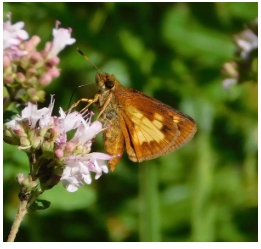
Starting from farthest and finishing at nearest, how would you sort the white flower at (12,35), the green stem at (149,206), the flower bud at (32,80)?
the green stem at (149,206), the flower bud at (32,80), the white flower at (12,35)

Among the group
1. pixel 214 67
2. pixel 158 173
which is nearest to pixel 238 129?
pixel 214 67

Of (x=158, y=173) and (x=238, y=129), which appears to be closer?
(x=158, y=173)

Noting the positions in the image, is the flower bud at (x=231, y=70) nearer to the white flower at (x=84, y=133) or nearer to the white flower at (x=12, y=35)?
the white flower at (x=84, y=133)

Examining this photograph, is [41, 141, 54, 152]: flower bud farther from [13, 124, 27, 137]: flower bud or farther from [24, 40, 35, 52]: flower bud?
[24, 40, 35, 52]: flower bud

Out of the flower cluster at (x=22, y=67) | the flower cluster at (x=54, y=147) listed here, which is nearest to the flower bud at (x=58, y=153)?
the flower cluster at (x=54, y=147)

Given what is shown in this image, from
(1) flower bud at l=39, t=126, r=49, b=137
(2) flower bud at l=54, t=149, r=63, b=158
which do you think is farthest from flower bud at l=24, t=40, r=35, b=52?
(2) flower bud at l=54, t=149, r=63, b=158
